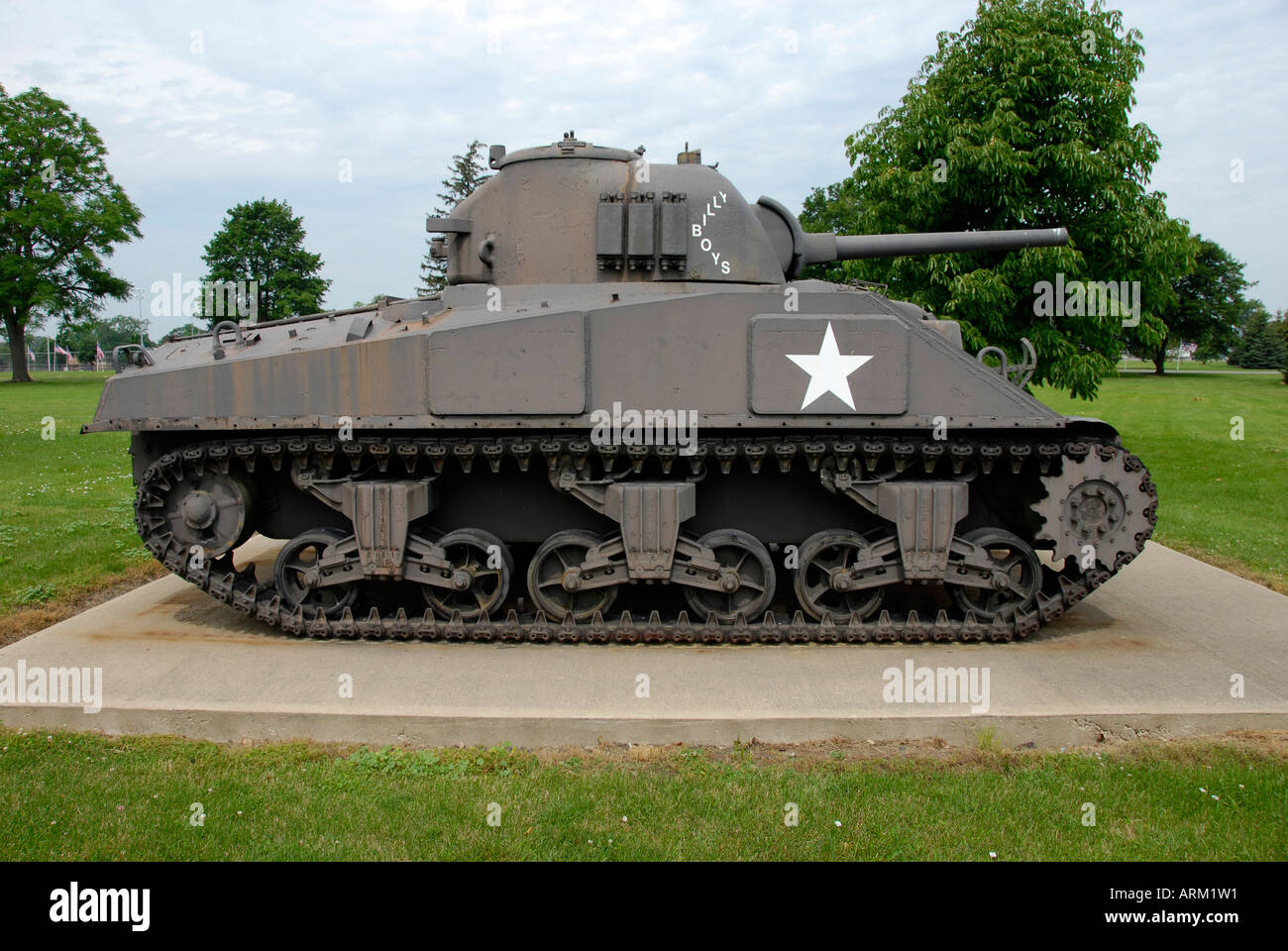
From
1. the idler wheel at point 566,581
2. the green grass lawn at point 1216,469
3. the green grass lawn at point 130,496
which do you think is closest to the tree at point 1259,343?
the green grass lawn at point 1216,469

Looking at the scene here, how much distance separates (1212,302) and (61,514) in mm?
78047

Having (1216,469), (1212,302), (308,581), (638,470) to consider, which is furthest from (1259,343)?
(308,581)

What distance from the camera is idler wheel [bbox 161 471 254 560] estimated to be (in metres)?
8.82

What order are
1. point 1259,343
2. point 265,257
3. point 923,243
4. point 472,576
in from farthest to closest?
point 1259,343 < point 265,257 < point 923,243 < point 472,576

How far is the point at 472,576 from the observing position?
8922 millimetres

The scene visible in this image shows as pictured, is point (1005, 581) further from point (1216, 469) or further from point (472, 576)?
point (1216, 469)

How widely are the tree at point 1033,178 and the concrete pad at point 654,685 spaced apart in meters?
8.09

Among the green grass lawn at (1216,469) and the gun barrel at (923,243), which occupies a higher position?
the gun barrel at (923,243)

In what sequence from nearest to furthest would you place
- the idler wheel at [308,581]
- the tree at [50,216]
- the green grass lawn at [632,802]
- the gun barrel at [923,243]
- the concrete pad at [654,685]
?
1. the green grass lawn at [632,802]
2. the concrete pad at [654,685]
3. the idler wheel at [308,581]
4. the gun barrel at [923,243]
5. the tree at [50,216]

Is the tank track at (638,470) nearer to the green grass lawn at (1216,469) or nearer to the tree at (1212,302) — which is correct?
the green grass lawn at (1216,469)

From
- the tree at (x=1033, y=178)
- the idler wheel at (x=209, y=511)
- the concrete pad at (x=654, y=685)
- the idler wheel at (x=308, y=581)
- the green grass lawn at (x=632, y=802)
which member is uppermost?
the tree at (x=1033, y=178)

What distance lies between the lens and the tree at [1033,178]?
614 inches

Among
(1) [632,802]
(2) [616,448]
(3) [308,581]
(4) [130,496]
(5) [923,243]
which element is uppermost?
(5) [923,243]

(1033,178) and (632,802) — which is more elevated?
(1033,178)
